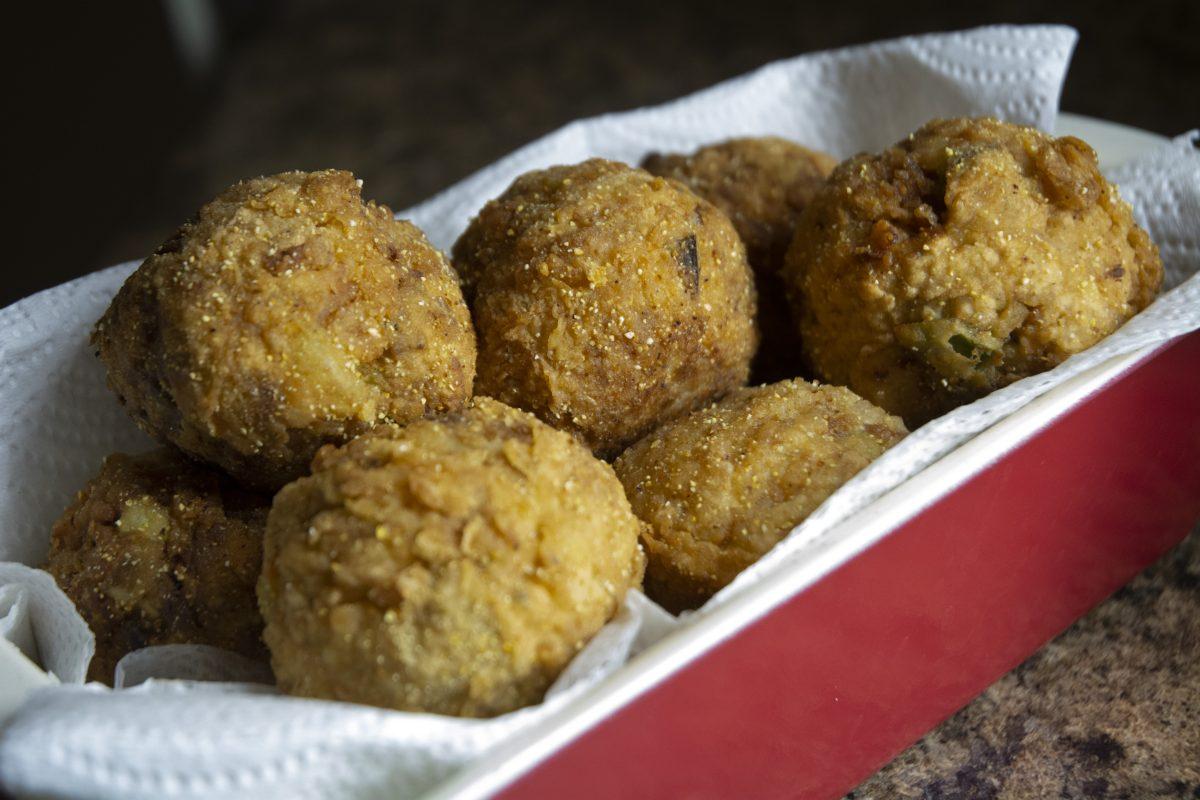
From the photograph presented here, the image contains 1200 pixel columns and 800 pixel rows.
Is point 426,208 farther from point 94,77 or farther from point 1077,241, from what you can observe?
point 94,77

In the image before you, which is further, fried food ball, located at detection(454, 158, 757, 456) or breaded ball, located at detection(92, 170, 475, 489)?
fried food ball, located at detection(454, 158, 757, 456)

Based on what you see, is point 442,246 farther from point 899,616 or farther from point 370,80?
point 370,80

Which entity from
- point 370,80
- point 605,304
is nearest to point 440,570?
point 605,304

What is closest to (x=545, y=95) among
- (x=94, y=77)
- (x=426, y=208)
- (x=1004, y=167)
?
(x=94, y=77)

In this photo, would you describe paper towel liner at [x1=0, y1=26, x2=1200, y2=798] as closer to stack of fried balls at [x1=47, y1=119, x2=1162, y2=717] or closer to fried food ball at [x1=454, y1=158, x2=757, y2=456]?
stack of fried balls at [x1=47, y1=119, x2=1162, y2=717]

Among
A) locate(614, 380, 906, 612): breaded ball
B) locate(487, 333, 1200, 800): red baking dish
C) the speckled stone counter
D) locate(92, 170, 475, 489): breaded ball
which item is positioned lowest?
the speckled stone counter

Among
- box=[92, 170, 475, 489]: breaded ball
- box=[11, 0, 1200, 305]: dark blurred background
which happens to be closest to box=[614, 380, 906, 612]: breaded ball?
box=[92, 170, 475, 489]: breaded ball
